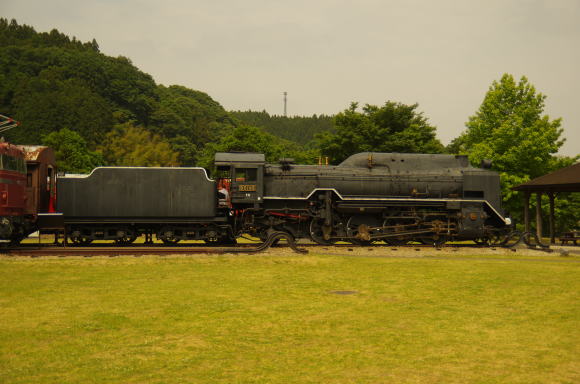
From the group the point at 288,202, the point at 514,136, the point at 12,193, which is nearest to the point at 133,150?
the point at 514,136

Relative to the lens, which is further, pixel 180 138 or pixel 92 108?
pixel 180 138

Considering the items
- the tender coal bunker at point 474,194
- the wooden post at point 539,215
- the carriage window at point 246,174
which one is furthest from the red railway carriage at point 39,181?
the wooden post at point 539,215

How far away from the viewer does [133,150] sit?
7906cm

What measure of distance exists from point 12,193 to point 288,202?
9945 millimetres

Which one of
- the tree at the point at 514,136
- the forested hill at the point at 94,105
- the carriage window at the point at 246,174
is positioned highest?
the forested hill at the point at 94,105

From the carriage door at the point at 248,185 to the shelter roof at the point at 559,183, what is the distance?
1404 centimetres

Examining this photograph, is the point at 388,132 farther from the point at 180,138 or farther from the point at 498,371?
the point at 180,138

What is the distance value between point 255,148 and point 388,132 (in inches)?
775

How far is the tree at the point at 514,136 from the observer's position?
33.3 metres

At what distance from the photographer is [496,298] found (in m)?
10.4

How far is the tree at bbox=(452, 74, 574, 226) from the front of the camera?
33.3 metres

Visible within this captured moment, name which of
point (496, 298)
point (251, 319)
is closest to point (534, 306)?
point (496, 298)

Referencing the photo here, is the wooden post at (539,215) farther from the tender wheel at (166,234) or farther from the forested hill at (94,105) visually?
the forested hill at (94,105)

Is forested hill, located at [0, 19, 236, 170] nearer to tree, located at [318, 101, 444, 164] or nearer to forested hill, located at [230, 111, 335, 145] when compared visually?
forested hill, located at [230, 111, 335, 145]
